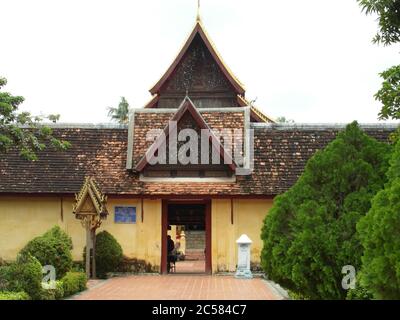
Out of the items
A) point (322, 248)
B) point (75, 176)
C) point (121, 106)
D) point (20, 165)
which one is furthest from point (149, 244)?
point (121, 106)

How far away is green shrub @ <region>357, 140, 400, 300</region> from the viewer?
6250 mm

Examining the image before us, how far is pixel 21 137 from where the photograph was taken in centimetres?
1493

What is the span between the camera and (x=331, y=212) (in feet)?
30.8

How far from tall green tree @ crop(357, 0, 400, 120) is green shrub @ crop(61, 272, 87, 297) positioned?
748 cm

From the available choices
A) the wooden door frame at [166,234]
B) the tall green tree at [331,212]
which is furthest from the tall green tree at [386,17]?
the wooden door frame at [166,234]

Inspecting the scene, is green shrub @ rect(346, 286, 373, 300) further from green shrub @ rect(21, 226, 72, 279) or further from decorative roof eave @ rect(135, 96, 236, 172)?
decorative roof eave @ rect(135, 96, 236, 172)

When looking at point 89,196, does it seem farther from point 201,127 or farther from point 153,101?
point 153,101

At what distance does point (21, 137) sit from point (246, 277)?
7.78 meters

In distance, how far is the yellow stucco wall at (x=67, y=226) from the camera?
65.2 ft

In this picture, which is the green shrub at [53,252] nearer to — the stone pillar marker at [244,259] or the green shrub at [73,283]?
the green shrub at [73,283]

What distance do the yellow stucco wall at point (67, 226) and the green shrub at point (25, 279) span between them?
7615 mm

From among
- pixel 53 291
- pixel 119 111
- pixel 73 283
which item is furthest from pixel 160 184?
pixel 119 111

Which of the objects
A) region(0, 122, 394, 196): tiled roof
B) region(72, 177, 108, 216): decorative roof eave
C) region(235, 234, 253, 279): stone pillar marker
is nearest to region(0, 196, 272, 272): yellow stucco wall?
region(0, 122, 394, 196): tiled roof

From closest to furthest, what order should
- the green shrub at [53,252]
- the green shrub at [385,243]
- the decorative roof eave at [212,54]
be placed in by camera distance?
1. the green shrub at [385,243]
2. the green shrub at [53,252]
3. the decorative roof eave at [212,54]
